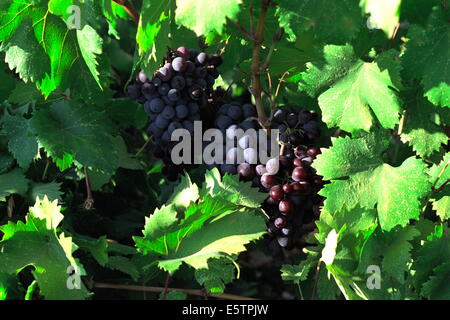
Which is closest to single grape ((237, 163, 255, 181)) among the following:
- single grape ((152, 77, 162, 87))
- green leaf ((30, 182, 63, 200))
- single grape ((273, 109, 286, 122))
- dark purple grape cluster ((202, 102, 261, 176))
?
dark purple grape cluster ((202, 102, 261, 176))

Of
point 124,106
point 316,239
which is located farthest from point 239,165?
point 124,106

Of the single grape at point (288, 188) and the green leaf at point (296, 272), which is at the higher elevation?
the single grape at point (288, 188)

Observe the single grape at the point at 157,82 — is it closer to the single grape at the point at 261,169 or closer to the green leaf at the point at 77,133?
the green leaf at the point at 77,133

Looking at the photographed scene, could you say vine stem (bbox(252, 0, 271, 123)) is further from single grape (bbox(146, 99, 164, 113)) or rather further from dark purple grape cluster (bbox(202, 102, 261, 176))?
single grape (bbox(146, 99, 164, 113))

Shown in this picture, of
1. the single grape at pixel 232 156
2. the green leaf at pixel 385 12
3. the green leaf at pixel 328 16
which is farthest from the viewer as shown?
the single grape at pixel 232 156

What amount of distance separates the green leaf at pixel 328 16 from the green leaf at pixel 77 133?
1.37 feet

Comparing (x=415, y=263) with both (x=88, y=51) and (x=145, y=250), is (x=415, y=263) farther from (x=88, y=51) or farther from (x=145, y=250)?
(x=88, y=51)

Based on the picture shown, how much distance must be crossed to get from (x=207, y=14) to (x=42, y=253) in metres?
0.45

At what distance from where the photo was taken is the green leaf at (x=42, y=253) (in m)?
1.02

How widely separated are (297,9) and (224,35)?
26cm

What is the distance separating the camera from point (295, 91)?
1.27 meters

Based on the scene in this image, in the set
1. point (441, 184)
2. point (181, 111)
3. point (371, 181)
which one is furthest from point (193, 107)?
point (441, 184)

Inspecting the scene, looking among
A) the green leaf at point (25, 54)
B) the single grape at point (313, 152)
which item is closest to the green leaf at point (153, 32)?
the green leaf at point (25, 54)

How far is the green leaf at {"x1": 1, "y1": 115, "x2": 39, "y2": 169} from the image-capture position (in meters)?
1.18
